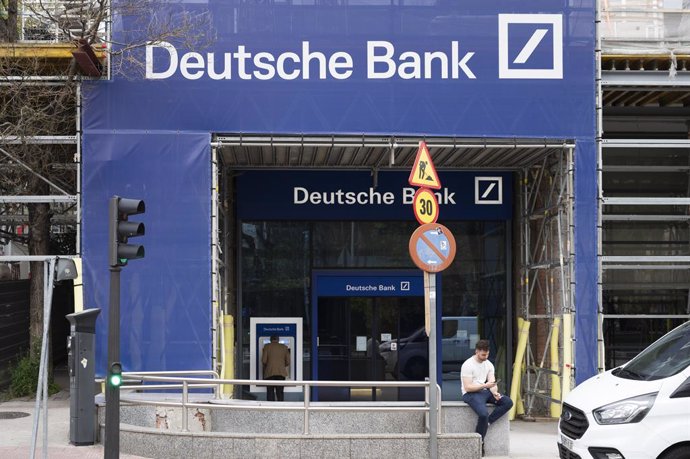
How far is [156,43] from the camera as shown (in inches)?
555

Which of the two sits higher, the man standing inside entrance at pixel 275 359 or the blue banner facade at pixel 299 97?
the blue banner facade at pixel 299 97

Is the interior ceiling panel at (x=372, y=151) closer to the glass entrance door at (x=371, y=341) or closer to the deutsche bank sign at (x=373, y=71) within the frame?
the deutsche bank sign at (x=373, y=71)

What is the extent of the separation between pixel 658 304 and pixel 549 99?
236 inches

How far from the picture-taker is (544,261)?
16578 millimetres

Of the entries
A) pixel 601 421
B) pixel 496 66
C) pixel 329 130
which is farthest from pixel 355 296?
pixel 601 421

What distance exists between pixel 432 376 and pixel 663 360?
2.58 meters

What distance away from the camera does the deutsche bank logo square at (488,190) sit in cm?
1786

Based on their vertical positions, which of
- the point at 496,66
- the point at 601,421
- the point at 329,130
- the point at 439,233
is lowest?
the point at 601,421

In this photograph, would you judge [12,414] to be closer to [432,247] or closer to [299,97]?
[299,97]

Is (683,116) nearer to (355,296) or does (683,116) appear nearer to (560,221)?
(560,221)

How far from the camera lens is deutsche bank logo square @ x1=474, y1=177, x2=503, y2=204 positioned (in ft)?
58.6

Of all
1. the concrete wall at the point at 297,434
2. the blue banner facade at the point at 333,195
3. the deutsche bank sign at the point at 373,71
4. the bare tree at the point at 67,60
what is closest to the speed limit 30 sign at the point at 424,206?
the concrete wall at the point at 297,434

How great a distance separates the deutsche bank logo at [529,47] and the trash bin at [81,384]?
7802 mm

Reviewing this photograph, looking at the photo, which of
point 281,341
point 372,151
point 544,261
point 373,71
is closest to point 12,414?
point 281,341
